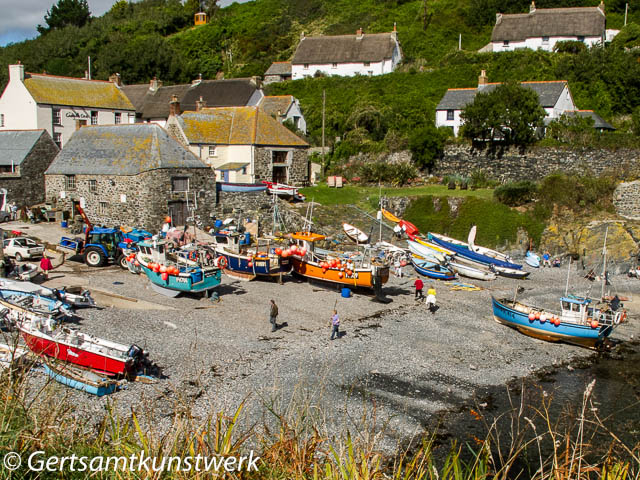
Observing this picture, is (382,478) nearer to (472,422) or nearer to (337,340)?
(472,422)

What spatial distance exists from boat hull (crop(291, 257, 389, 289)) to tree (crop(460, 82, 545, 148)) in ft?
67.7

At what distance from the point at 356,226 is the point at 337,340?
55.0 ft

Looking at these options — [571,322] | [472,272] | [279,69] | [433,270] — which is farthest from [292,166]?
[279,69]

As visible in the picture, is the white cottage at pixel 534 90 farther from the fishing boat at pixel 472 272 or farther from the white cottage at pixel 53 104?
the white cottage at pixel 53 104

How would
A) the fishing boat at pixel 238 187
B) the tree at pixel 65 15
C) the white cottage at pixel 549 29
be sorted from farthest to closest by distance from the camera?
the tree at pixel 65 15 → the white cottage at pixel 549 29 → the fishing boat at pixel 238 187

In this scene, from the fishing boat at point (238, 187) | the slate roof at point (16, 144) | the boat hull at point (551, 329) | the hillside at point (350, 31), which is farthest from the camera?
the hillside at point (350, 31)

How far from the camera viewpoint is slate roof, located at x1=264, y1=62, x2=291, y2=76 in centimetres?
6331

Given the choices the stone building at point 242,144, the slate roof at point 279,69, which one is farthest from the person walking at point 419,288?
the slate roof at point 279,69

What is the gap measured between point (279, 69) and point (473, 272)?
136 ft

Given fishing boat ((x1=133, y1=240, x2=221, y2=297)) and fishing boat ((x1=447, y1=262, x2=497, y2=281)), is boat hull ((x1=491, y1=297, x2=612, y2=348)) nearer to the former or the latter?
fishing boat ((x1=447, y1=262, x2=497, y2=281))

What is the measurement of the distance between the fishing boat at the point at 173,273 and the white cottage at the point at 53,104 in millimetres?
18234

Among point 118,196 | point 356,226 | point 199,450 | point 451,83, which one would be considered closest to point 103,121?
point 118,196

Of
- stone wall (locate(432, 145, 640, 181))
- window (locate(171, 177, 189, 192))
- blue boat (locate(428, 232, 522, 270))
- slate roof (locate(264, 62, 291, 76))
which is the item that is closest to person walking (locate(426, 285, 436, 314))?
blue boat (locate(428, 232, 522, 270))

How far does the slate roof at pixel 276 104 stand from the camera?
50.2 meters
